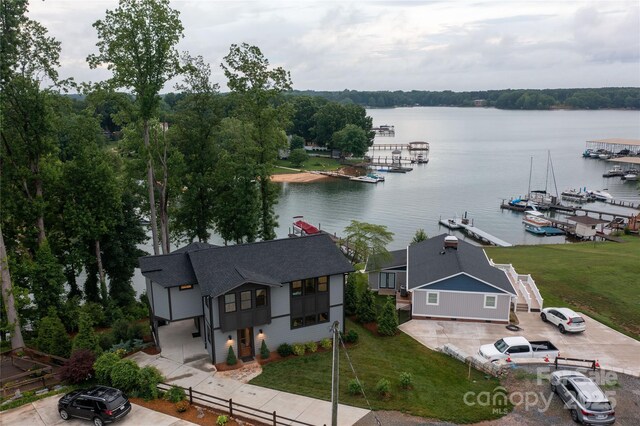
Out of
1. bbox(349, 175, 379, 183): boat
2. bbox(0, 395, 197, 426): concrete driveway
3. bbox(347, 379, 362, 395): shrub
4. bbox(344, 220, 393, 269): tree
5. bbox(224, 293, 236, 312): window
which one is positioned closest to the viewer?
bbox(0, 395, 197, 426): concrete driveway

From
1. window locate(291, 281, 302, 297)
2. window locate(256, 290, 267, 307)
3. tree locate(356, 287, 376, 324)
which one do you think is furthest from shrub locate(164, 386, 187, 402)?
tree locate(356, 287, 376, 324)

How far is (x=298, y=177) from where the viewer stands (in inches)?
4286

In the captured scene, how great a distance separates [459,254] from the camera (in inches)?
Answer: 1309

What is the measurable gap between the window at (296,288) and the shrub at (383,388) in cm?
713

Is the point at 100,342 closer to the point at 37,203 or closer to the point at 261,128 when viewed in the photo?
the point at 37,203

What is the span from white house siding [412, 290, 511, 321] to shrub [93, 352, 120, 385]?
58.8ft

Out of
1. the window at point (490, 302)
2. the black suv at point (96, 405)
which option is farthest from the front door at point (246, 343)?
the window at point (490, 302)

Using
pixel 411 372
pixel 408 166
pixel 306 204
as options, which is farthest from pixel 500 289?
pixel 408 166

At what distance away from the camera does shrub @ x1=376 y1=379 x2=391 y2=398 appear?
2150cm

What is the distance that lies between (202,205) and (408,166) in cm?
9698

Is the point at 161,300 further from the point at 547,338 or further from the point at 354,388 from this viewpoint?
the point at 547,338

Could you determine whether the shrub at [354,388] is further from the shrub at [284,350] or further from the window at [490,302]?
the window at [490,302]

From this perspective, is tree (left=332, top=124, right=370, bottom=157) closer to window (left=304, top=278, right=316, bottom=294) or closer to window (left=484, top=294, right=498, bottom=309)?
window (left=484, top=294, right=498, bottom=309)

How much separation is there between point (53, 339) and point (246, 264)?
1121cm
